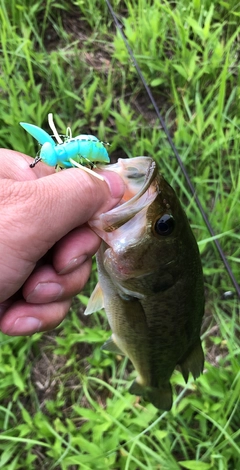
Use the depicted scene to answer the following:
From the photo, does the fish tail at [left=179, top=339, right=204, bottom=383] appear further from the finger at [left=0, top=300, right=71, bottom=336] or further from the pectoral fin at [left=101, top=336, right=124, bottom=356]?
the finger at [left=0, top=300, right=71, bottom=336]

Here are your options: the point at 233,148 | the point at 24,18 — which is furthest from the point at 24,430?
the point at 24,18

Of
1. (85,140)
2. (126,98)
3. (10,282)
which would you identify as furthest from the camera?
(126,98)

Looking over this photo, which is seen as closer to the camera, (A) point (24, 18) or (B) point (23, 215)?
(B) point (23, 215)

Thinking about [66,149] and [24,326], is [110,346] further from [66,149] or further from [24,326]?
[66,149]

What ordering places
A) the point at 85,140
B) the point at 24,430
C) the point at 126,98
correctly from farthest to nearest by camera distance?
1. the point at 126,98
2. the point at 24,430
3. the point at 85,140

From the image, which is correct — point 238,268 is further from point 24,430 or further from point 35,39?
point 35,39

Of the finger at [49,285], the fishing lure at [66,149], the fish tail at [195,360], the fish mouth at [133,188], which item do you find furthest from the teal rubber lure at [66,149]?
the fish tail at [195,360]

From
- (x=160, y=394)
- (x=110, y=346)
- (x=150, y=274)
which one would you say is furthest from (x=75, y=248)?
(x=160, y=394)
